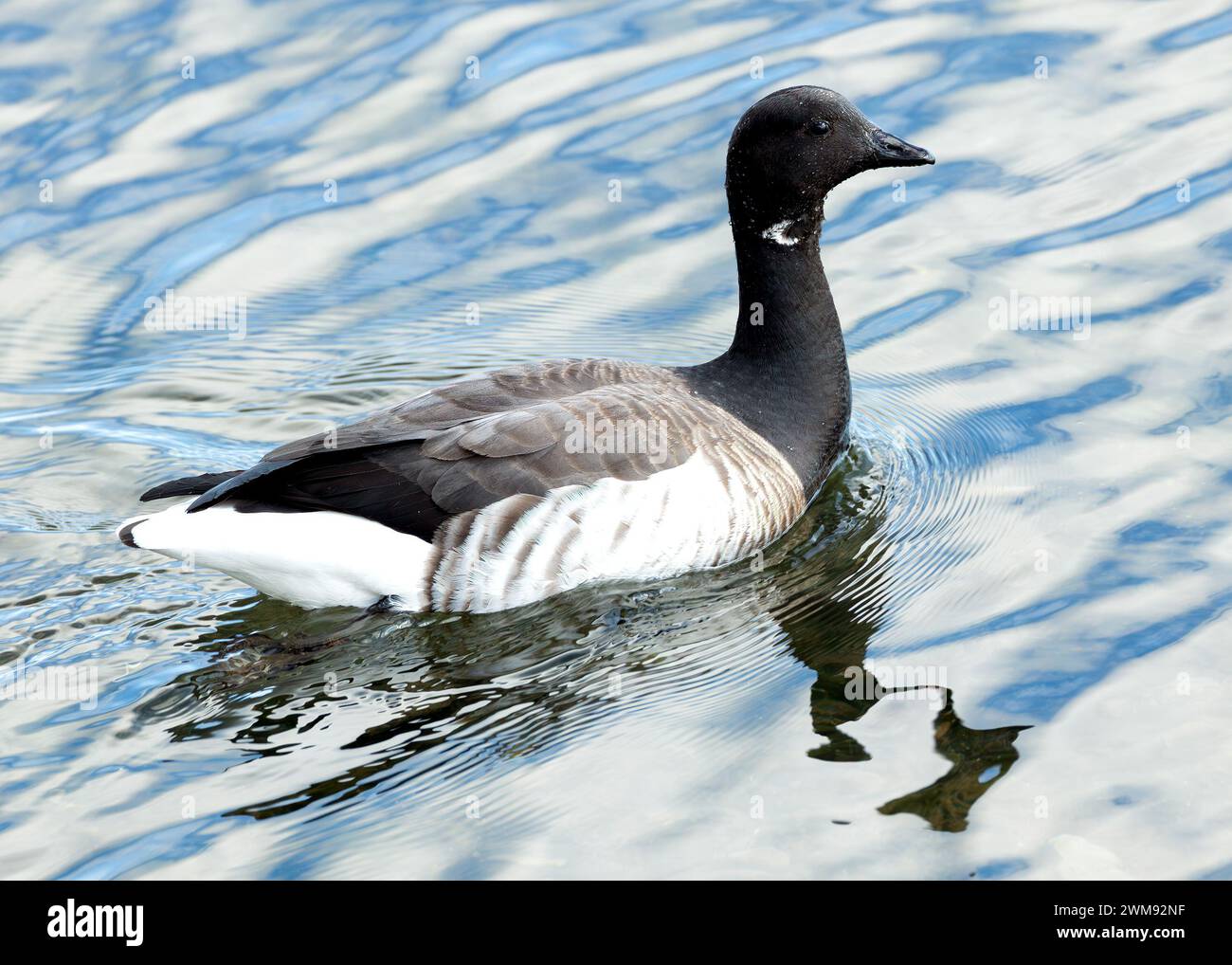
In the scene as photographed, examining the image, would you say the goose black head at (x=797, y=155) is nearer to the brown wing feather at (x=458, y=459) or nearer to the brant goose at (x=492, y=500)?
the brant goose at (x=492, y=500)

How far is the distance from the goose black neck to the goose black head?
0.10 metres

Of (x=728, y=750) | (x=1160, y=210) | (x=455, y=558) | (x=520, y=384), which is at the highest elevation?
(x=1160, y=210)

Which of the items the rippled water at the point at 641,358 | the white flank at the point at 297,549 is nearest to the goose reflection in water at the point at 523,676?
the rippled water at the point at 641,358

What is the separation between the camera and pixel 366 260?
1202cm

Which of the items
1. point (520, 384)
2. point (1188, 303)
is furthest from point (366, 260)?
point (1188, 303)

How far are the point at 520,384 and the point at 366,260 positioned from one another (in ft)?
13.1

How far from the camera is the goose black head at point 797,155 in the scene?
8.83 metres

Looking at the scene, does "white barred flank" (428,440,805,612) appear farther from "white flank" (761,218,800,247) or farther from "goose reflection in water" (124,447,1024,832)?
"white flank" (761,218,800,247)

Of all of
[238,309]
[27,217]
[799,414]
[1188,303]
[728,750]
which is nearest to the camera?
[728,750]

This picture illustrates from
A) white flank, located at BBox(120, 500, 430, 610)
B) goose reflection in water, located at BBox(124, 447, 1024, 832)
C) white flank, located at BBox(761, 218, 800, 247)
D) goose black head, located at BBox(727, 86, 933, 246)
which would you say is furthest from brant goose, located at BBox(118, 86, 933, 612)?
goose black head, located at BBox(727, 86, 933, 246)

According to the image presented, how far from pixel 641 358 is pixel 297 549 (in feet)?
11.9

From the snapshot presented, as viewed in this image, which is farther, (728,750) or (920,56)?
(920,56)

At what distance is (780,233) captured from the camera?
9.06 metres

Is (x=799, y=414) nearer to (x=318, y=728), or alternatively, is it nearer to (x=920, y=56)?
(x=318, y=728)
